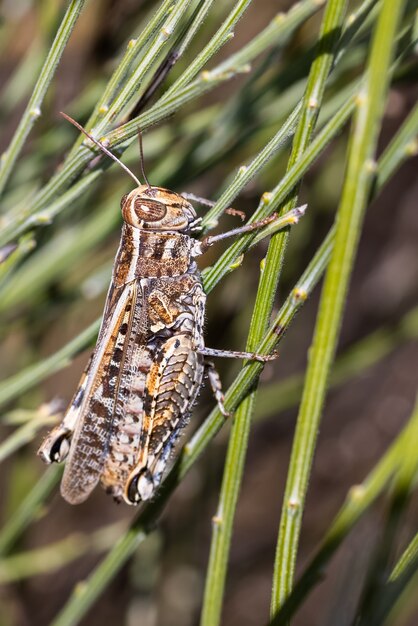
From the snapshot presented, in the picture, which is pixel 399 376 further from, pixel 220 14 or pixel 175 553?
pixel 220 14

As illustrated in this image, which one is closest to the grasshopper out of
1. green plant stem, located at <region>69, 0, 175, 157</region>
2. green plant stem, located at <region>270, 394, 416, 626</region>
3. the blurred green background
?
the blurred green background

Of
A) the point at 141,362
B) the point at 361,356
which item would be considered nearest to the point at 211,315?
the point at 361,356

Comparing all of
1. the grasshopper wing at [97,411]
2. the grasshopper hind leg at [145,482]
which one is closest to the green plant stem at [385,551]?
the grasshopper hind leg at [145,482]

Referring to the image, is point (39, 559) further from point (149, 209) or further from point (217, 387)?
point (149, 209)

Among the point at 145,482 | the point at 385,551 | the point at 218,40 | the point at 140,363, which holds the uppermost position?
the point at 218,40

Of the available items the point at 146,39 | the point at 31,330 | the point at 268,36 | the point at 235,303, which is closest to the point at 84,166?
the point at 146,39

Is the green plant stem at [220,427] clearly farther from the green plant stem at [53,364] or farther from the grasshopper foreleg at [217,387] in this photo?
the green plant stem at [53,364]
